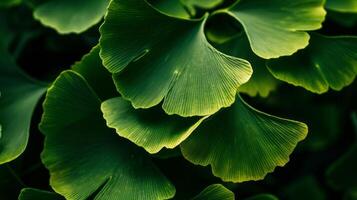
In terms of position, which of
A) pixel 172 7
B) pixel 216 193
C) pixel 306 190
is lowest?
pixel 306 190

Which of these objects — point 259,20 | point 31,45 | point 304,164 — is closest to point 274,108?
point 304,164

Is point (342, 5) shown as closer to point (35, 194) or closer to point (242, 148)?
point (242, 148)

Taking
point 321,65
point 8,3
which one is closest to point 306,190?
point 321,65

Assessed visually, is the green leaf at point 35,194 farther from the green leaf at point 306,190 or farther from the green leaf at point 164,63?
the green leaf at point 306,190

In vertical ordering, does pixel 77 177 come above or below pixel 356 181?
above

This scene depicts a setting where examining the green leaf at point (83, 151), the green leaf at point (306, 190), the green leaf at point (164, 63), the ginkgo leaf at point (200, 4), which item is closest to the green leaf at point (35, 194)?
the green leaf at point (83, 151)

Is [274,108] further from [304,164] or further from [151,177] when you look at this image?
[151,177]

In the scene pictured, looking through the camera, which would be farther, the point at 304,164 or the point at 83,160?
the point at 304,164

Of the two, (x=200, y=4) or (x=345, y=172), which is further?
(x=345, y=172)
